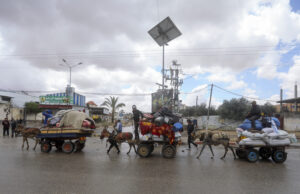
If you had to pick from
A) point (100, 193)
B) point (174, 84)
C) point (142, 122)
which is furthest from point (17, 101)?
point (100, 193)

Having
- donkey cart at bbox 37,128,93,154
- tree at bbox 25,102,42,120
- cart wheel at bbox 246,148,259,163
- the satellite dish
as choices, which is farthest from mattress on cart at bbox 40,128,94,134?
tree at bbox 25,102,42,120

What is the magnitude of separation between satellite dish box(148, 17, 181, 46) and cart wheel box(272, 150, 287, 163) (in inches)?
458

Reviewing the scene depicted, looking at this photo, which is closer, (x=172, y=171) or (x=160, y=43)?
(x=172, y=171)

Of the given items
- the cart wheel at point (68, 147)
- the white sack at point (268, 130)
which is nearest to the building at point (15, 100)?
the cart wheel at point (68, 147)

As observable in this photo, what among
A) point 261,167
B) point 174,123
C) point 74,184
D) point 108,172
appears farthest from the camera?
point 174,123

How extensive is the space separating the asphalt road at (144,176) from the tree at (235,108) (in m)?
25.4

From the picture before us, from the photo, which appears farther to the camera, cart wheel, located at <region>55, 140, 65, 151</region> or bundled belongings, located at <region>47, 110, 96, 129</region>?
cart wheel, located at <region>55, 140, 65, 151</region>

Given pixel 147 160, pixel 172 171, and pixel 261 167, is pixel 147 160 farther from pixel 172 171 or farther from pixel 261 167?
pixel 261 167

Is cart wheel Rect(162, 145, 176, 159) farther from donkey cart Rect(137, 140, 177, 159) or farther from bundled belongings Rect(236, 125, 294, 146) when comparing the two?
bundled belongings Rect(236, 125, 294, 146)

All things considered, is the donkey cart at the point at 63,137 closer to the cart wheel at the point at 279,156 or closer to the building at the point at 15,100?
the cart wheel at the point at 279,156

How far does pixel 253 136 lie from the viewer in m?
8.79

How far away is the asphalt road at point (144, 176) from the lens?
532cm

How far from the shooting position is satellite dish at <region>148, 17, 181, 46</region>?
17078 mm

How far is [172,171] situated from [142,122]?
10.0 feet
